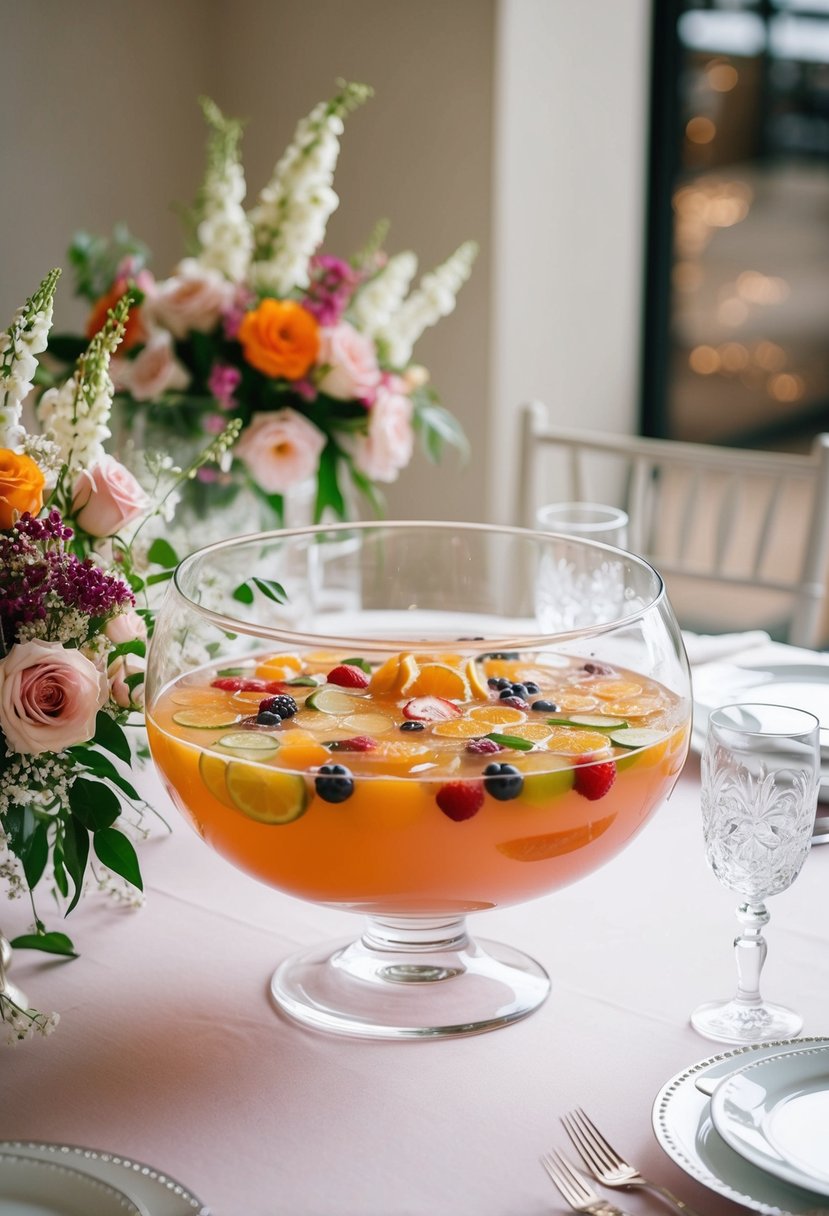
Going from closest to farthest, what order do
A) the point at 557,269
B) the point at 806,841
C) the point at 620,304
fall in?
the point at 806,841
the point at 557,269
the point at 620,304

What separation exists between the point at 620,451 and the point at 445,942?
1.55 m

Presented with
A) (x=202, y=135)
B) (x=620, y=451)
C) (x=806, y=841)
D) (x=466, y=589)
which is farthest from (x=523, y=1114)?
(x=202, y=135)

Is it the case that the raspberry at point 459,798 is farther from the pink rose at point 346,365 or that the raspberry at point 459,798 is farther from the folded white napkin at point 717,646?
the pink rose at point 346,365

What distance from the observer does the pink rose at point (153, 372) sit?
194cm

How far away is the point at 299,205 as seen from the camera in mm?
1994

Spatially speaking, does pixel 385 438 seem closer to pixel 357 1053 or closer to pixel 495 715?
pixel 495 715

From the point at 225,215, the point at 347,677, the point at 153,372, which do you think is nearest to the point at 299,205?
the point at 225,215

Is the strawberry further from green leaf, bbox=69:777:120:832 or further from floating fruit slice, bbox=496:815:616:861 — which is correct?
green leaf, bbox=69:777:120:832

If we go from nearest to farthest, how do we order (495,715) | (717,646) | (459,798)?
(459,798), (495,715), (717,646)

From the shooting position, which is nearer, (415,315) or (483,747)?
(483,747)

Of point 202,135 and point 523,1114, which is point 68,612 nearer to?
point 523,1114

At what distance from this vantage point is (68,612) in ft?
3.29

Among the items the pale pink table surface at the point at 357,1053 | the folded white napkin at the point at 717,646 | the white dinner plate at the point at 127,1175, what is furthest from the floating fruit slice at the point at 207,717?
the folded white napkin at the point at 717,646

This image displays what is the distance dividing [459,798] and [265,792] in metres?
0.13
